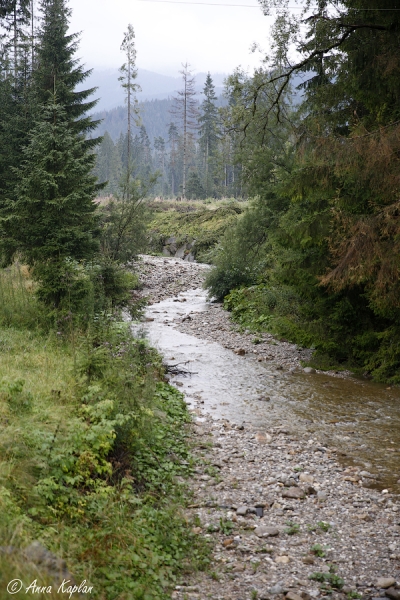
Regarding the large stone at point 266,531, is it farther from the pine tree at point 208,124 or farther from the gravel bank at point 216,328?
the pine tree at point 208,124

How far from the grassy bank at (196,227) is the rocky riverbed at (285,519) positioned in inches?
905

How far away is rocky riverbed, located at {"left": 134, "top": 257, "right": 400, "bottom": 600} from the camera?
12.7 feet

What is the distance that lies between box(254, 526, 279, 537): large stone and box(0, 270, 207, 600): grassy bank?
69cm

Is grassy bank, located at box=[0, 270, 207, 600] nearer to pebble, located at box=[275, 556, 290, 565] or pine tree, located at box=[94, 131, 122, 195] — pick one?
pebble, located at box=[275, 556, 290, 565]

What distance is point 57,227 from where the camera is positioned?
9867 mm

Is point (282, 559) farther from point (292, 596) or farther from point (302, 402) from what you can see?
point (302, 402)

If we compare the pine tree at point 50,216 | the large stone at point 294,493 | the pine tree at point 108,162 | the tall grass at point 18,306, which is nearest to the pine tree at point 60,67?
the pine tree at point 50,216

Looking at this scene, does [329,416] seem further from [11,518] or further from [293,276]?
[11,518]

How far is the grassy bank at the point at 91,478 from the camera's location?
3297 mm

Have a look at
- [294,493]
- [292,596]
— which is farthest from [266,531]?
[292,596]

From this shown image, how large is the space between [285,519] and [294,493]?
50cm

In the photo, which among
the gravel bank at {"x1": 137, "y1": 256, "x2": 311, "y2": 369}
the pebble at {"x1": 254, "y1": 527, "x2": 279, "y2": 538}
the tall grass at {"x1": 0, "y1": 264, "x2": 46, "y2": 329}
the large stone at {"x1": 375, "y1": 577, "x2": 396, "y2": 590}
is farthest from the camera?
the gravel bank at {"x1": 137, "y1": 256, "x2": 311, "y2": 369}

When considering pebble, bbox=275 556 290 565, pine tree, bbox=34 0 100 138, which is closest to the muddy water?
pebble, bbox=275 556 290 565

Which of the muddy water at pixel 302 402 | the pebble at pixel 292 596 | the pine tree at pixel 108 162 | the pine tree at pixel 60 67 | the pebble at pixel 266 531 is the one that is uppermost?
the pine tree at pixel 108 162
